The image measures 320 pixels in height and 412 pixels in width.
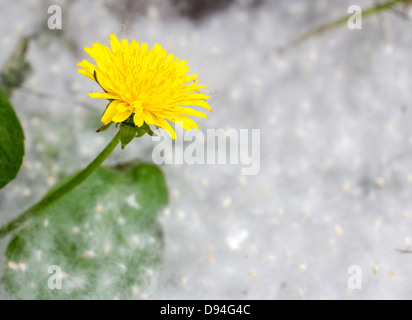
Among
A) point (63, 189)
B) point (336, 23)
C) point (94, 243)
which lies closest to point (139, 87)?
point (63, 189)

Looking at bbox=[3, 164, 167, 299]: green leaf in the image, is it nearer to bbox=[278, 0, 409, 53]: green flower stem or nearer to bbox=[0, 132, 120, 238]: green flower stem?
bbox=[0, 132, 120, 238]: green flower stem

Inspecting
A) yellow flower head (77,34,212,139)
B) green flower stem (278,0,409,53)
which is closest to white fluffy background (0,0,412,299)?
green flower stem (278,0,409,53)

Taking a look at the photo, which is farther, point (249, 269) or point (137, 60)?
point (249, 269)

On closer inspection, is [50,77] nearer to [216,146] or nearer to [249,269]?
[216,146]

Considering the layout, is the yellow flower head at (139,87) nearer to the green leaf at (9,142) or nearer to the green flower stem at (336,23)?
the green leaf at (9,142)

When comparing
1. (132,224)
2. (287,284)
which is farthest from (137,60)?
(287,284)

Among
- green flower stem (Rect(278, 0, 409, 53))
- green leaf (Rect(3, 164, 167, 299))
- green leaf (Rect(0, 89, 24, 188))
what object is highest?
green flower stem (Rect(278, 0, 409, 53))
